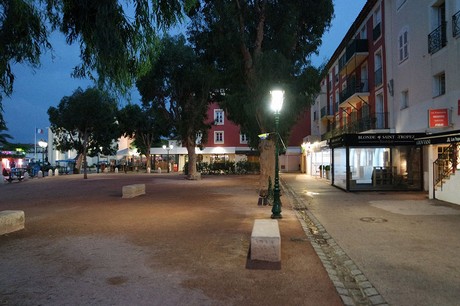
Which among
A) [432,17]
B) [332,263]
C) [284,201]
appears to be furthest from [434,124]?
[332,263]

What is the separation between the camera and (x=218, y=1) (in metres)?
15.6

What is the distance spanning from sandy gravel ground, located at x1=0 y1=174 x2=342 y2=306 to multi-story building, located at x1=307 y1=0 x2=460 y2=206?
8724 mm

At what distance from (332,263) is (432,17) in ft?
47.4

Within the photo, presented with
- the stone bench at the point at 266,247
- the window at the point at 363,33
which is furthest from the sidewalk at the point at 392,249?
the window at the point at 363,33

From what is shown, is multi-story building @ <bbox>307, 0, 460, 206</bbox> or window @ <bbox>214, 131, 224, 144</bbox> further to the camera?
window @ <bbox>214, 131, 224, 144</bbox>

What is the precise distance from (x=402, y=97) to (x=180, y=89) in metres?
15.7

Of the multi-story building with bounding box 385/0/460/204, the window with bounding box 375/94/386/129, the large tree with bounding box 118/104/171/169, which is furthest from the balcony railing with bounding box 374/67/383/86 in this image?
the large tree with bounding box 118/104/171/169

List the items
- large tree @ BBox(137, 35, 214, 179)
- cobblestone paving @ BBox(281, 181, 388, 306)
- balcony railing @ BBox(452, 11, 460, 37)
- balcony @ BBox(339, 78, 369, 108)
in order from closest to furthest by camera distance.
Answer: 1. cobblestone paving @ BBox(281, 181, 388, 306)
2. balcony railing @ BBox(452, 11, 460, 37)
3. balcony @ BBox(339, 78, 369, 108)
4. large tree @ BBox(137, 35, 214, 179)

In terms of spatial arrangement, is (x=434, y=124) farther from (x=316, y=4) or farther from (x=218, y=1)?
(x=218, y=1)

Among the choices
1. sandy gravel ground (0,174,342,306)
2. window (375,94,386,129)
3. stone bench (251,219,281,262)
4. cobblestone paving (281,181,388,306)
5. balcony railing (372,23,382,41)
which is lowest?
cobblestone paving (281,181,388,306)

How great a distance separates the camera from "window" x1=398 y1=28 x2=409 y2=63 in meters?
18.7

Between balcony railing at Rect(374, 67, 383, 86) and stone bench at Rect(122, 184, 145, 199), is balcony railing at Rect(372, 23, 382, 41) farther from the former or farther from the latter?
stone bench at Rect(122, 184, 145, 199)

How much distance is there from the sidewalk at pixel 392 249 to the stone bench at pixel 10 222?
693 cm

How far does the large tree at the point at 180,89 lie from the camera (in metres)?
27.2
